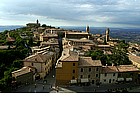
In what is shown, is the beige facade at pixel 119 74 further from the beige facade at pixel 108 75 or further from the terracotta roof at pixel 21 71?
the terracotta roof at pixel 21 71

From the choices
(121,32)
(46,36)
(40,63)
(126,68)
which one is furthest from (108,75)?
(46,36)

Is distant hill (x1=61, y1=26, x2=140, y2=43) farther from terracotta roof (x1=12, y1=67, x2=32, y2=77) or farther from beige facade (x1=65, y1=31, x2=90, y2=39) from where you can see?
terracotta roof (x1=12, y1=67, x2=32, y2=77)

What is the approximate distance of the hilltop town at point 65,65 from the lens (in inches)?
90.2

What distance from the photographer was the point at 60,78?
2.35m

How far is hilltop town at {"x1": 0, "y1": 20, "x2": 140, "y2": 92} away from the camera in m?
2.29

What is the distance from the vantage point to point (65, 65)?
235 cm

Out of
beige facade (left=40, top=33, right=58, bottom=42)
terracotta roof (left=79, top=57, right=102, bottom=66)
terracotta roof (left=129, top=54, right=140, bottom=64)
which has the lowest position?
terracotta roof (left=79, top=57, right=102, bottom=66)

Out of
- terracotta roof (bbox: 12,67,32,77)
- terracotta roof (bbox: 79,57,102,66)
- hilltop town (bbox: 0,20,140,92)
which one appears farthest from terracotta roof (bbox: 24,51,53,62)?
terracotta roof (bbox: 79,57,102,66)
